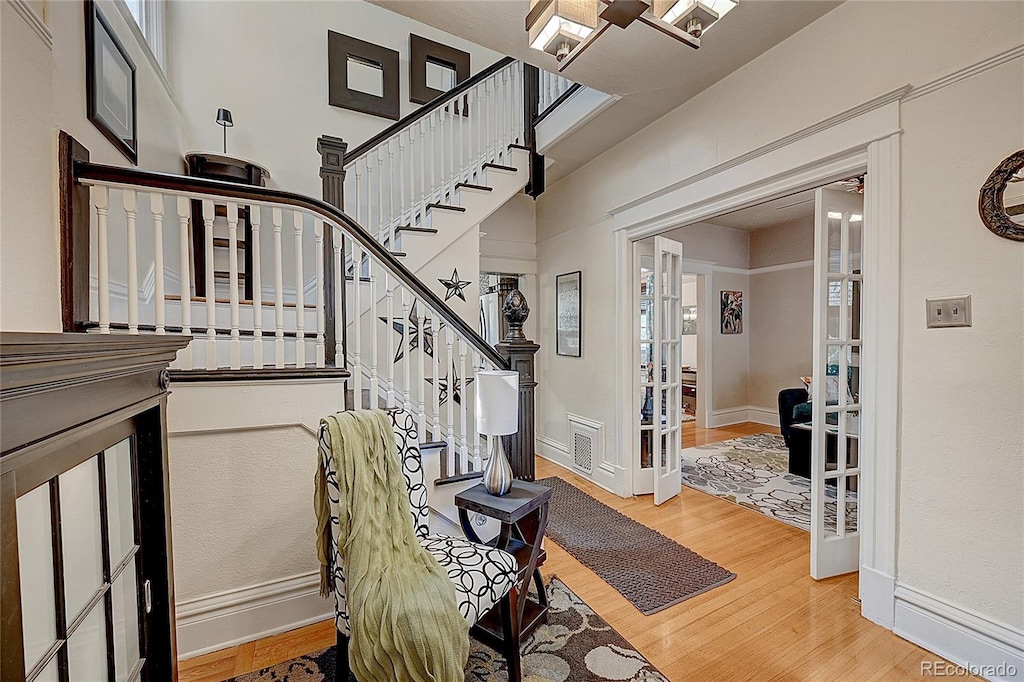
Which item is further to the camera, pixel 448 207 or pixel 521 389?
pixel 448 207

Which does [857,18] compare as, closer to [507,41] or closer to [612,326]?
[507,41]

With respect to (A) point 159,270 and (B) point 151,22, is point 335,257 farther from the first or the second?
(B) point 151,22

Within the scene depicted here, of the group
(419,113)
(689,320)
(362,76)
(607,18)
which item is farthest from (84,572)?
(689,320)

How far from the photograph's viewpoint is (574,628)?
1.88 metres

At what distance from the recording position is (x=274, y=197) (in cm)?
180

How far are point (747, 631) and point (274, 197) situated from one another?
2732 mm

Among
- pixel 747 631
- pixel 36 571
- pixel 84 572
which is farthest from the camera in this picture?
pixel 747 631

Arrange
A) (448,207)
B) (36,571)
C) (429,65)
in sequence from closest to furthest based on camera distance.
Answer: (36,571)
(448,207)
(429,65)

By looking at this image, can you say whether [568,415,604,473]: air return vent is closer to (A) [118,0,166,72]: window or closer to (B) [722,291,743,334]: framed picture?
(B) [722,291,743,334]: framed picture

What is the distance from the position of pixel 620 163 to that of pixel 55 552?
3.56 metres

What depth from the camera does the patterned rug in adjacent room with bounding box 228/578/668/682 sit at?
161 cm

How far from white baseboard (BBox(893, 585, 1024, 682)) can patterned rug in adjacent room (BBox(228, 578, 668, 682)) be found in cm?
111

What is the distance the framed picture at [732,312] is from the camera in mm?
6012

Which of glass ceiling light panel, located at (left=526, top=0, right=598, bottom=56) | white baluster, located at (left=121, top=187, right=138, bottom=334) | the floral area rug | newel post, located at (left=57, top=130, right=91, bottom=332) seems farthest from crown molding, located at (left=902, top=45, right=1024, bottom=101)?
newel post, located at (left=57, top=130, right=91, bottom=332)
